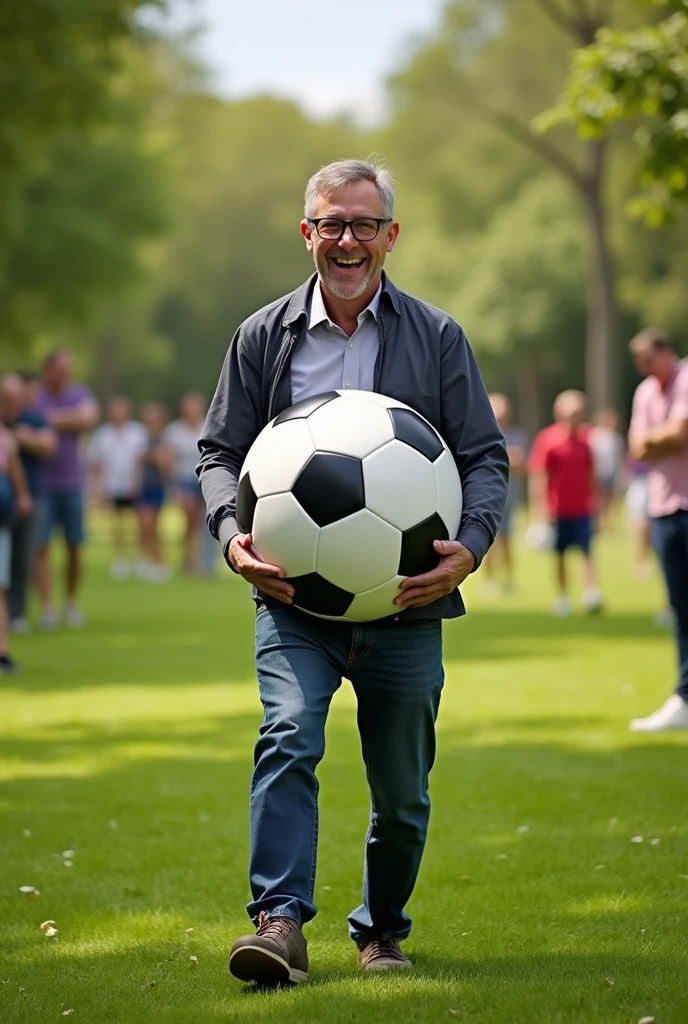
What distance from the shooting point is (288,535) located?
4.68m

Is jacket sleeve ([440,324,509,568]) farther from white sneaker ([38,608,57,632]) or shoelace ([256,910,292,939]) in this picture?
white sneaker ([38,608,57,632])

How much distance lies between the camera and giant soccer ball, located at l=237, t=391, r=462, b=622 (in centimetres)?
463

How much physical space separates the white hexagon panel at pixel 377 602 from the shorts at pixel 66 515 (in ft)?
37.5

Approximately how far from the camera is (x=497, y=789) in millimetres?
7828

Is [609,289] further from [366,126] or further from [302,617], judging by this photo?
[366,126]

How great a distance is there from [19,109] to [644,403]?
33.4 feet

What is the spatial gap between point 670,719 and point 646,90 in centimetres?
394

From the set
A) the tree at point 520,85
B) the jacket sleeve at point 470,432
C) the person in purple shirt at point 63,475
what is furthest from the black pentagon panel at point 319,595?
the tree at point 520,85

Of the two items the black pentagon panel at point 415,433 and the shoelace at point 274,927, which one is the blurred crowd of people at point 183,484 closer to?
the black pentagon panel at point 415,433

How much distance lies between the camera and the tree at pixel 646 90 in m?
9.30

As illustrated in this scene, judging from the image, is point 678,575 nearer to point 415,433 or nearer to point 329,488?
point 415,433

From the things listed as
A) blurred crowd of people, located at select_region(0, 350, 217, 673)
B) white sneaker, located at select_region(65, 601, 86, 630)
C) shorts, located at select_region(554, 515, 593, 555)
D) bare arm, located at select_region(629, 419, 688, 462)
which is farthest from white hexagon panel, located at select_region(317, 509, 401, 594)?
shorts, located at select_region(554, 515, 593, 555)

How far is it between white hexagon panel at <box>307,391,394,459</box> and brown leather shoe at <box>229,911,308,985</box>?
1.42 metres

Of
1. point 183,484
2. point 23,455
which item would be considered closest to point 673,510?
point 23,455
